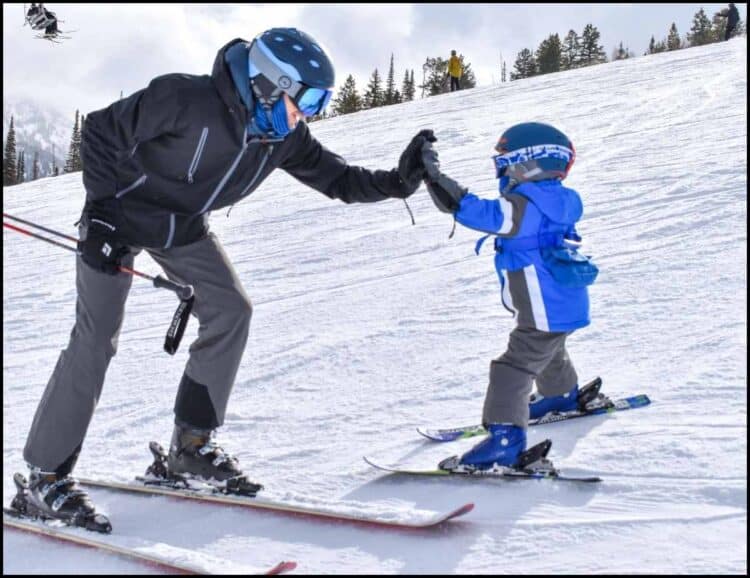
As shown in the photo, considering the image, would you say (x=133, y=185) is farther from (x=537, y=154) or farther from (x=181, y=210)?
(x=537, y=154)

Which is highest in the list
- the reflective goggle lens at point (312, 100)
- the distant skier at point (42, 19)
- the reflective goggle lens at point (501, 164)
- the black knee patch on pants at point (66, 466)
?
the distant skier at point (42, 19)

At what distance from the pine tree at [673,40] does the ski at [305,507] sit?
43.6 meters

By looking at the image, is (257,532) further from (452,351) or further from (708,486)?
(452,351)

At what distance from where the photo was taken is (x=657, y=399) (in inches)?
150

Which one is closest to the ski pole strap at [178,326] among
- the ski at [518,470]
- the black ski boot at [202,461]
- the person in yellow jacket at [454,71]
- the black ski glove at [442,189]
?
the black ski boot at [202,461]

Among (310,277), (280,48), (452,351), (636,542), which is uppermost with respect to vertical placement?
(280,48)

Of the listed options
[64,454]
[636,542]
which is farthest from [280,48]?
[636,542]

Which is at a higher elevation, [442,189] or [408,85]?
[408,85]

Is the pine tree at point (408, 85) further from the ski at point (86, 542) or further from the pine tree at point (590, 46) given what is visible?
the ski at point (86, 542)

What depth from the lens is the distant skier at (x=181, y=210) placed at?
9.57ft

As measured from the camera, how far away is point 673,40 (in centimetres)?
4688

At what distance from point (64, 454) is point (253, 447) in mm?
990

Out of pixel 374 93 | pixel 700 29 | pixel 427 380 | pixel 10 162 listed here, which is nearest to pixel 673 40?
pixel 700 29

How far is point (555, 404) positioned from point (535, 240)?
3.13 ft
